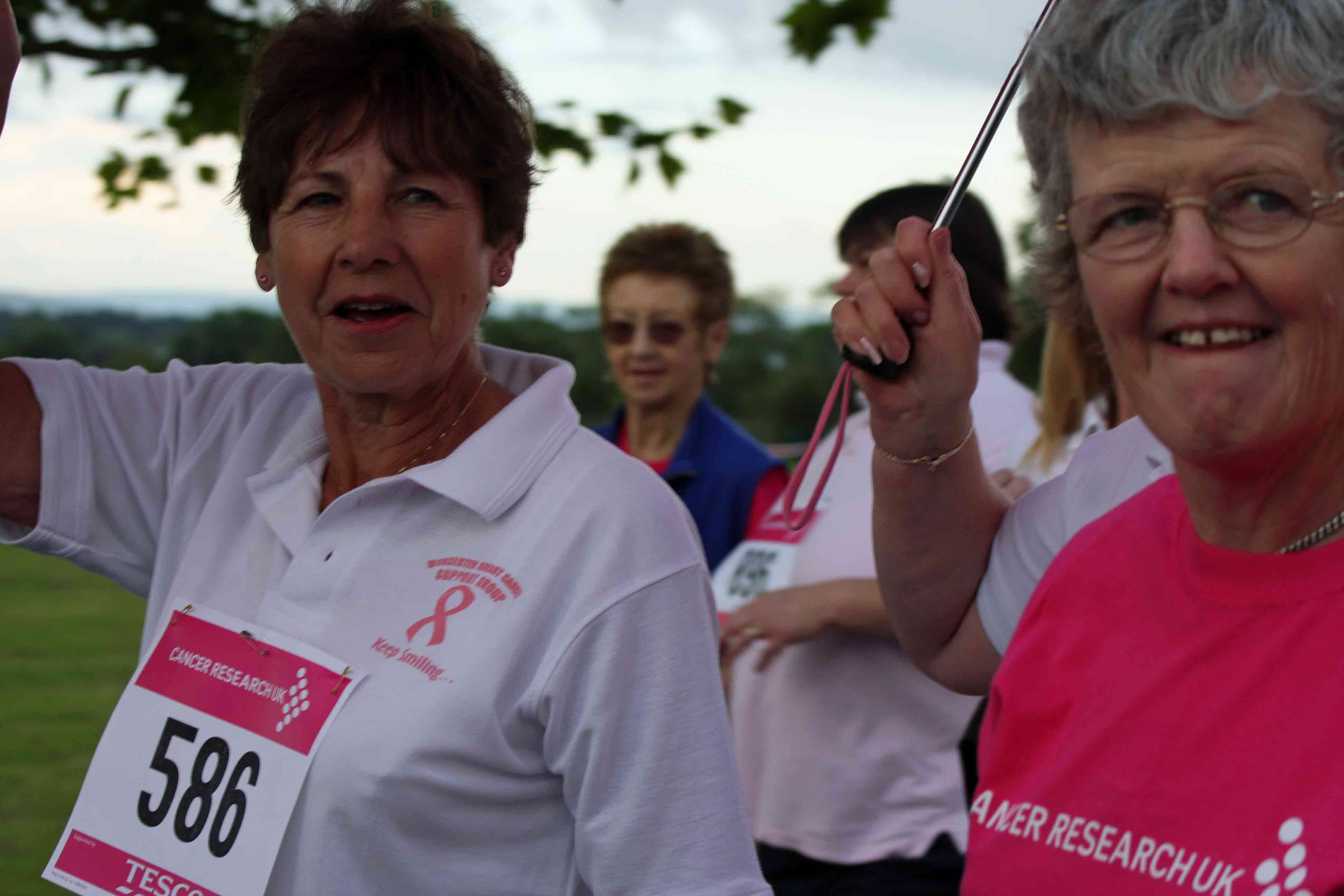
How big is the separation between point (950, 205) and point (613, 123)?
2.96m

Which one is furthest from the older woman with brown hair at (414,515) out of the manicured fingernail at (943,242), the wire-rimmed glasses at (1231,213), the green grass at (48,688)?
the green grass at (48,688)

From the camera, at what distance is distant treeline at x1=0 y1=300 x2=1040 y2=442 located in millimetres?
2658

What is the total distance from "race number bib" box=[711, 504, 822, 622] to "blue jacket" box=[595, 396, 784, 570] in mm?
194

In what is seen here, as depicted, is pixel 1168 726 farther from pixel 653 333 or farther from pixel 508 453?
pixel 653 333

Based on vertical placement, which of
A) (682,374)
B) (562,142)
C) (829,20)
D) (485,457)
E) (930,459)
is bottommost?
(485,457)

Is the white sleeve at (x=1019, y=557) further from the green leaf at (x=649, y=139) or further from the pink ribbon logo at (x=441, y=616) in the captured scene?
the green leaf at (x=649, y=139)

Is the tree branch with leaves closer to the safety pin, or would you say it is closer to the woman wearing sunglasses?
the woman wearing sunglasses

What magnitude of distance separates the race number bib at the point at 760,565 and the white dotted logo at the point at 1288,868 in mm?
1889

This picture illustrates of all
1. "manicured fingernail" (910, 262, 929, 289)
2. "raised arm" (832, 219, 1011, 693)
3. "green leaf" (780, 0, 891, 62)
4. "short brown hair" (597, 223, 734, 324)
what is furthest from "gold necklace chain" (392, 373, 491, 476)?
"short brown hair" (597, 223, 734, 324)

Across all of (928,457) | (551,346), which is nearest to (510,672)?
(928,457)

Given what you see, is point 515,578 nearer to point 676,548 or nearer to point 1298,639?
point 676,548

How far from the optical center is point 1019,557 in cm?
176

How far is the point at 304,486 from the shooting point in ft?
6.63

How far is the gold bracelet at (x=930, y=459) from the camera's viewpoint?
5.65 feet
